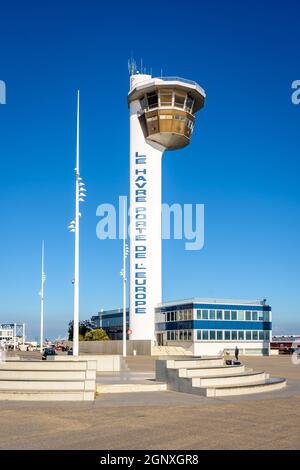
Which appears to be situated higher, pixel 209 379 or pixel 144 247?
pixel 144 247

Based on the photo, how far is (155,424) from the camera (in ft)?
45.1

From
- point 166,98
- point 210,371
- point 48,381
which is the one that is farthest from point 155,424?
point 166,98

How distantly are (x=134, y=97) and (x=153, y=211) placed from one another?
16.3m

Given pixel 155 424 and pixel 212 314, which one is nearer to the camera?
pixel 155 424

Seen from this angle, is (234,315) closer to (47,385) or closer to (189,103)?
(189,103)

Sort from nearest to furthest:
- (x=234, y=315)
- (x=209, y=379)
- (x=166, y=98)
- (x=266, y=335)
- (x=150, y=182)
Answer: (x=209, y=379), (x=234, y=315), (x=150, y=182), (x=166, y=98), (x=266, y=335)

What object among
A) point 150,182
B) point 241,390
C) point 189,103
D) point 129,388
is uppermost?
point 189,103

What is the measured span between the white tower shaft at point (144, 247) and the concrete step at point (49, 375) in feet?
166

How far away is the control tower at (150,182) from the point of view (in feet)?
236

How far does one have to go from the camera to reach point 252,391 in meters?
20.9

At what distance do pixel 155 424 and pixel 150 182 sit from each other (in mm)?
60008

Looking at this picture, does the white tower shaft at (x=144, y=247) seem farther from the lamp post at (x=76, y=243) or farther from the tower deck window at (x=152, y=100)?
the lamp post at (x=76, y=243)
